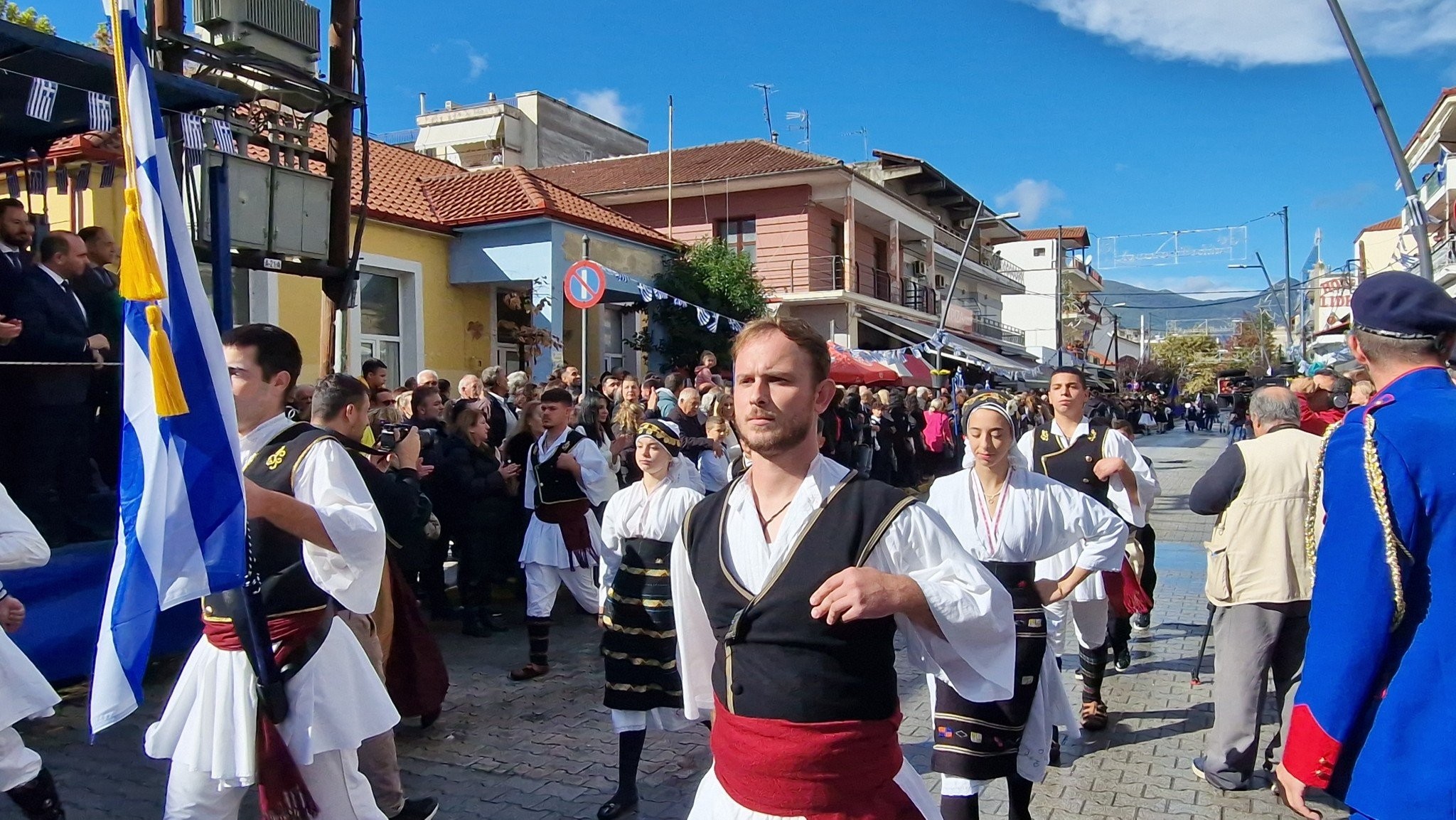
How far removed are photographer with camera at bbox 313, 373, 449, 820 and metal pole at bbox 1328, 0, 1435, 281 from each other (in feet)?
34.1

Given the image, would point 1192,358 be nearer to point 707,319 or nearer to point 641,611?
point 707,319

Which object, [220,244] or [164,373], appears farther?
[220,244]

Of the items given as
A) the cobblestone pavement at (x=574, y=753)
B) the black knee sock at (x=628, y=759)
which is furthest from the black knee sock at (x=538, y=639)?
the black knee sock at (x=628, y=759)

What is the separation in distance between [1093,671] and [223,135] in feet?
20.9

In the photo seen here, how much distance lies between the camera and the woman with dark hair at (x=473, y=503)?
293 inches

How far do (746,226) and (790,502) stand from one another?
25.1 m

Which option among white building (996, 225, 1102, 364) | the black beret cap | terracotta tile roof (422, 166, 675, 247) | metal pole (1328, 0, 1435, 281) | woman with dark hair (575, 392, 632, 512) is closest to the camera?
the black beret cap

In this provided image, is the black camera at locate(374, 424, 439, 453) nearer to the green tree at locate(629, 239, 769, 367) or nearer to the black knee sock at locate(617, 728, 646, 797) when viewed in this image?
the black knee sock at locate(617, 728, 646, 797)

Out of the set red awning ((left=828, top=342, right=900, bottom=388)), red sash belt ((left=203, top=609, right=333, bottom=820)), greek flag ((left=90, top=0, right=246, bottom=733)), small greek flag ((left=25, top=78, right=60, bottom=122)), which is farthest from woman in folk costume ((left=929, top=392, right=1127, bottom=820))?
red awning ((left=828, top=342, right=900, bottom=388))

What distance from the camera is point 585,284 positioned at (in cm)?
1042

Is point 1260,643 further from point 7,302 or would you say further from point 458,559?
point 7,302

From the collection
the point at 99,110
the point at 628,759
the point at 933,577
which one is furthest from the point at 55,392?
the point at 933,577

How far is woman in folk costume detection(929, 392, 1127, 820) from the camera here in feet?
11.9

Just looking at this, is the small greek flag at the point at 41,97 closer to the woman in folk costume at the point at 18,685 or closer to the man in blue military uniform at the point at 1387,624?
the woman in folk costume at the point at 18,685
